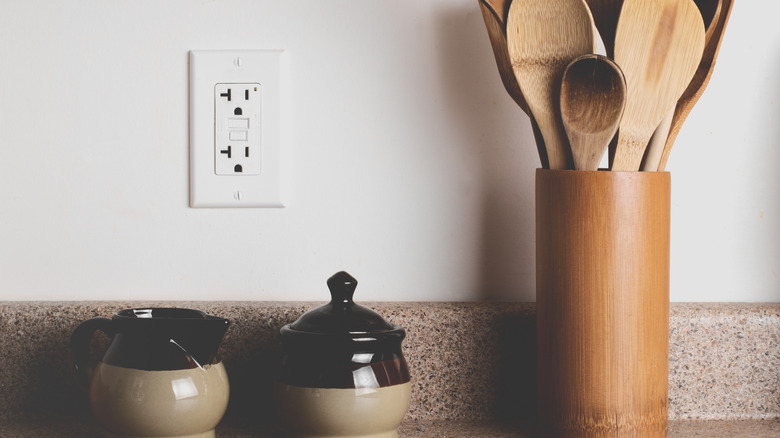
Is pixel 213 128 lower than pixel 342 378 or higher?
higher

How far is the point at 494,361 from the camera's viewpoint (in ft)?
2.39

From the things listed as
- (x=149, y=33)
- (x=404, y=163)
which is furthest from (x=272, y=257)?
(x=149, y=33)

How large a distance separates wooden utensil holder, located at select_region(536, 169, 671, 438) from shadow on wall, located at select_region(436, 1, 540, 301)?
0.43ft

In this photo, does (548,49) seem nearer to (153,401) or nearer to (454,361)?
(454,361)

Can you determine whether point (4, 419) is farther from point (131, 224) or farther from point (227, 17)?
point (227, 17)

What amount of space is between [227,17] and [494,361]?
1.57ft

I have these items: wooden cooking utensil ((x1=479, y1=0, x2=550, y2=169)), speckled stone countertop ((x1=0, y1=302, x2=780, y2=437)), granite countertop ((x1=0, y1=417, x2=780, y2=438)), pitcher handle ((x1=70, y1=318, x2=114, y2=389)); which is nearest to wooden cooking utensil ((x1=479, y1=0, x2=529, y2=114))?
wooden cooking utensil ((x1=479, y1=0, x2=550, y2=169))

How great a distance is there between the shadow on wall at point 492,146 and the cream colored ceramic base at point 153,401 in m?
0.34

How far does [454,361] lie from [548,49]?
333 millimetres

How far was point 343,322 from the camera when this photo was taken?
0.60 m

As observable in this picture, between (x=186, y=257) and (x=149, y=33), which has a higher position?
(x=149, y=33)

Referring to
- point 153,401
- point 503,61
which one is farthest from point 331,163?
point 153,401

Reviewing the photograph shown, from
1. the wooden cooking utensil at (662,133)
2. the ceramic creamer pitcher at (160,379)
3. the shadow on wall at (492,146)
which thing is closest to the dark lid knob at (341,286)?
the ceramic creamer pitcher at (160,379)

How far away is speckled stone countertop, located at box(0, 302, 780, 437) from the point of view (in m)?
0.71
